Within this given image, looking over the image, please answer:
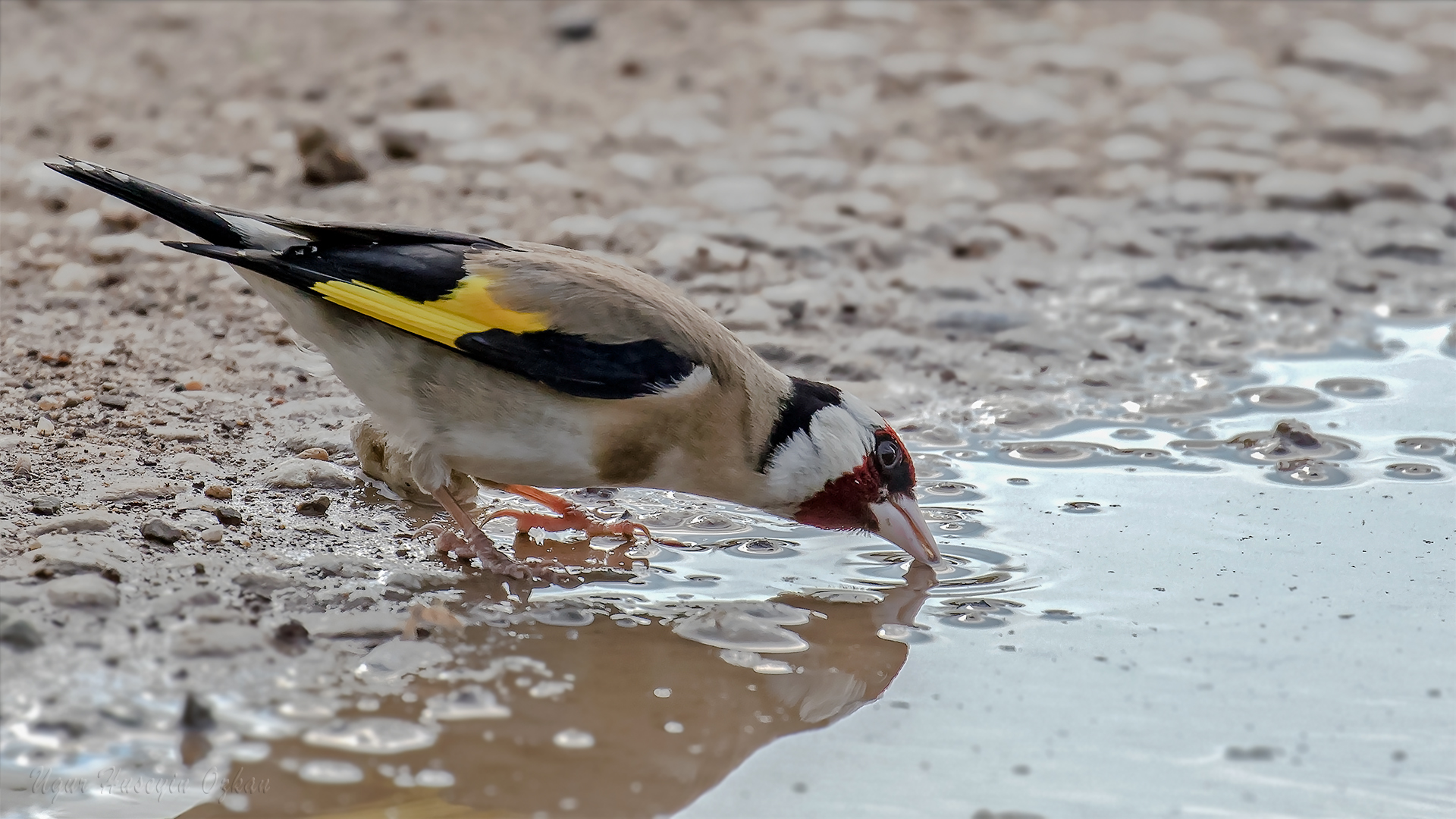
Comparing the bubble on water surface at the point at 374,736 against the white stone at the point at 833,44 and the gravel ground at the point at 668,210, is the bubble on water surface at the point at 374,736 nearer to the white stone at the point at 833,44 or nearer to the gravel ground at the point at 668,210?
the gravel ground at the point at 668,210

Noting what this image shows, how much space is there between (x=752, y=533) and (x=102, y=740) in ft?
6.71

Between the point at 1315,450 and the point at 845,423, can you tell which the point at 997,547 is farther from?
the point at 1315,450

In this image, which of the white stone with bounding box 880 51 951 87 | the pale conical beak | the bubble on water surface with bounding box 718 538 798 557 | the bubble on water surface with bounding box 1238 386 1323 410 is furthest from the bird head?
the white stone with bounding box 880 51 951 87

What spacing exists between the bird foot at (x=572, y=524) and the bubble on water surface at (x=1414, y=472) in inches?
94.4

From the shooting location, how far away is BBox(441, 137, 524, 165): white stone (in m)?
7.05

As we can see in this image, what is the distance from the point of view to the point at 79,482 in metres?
4.32

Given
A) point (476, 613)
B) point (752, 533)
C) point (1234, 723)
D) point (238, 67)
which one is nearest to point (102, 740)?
point (476, 613)

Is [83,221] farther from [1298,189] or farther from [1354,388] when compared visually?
[1298,189]

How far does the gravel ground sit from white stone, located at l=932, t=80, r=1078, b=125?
0.09 feet

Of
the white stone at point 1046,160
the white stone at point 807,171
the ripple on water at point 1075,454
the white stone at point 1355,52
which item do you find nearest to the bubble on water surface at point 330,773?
the ripple on water at point 1075,454

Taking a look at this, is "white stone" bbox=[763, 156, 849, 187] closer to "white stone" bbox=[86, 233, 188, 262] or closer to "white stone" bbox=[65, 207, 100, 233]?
"white stone" bbox=[86, 233, 188, 262]

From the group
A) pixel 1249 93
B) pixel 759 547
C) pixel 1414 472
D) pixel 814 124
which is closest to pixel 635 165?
pixel 814 124

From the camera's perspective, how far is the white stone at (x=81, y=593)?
349 centimetres

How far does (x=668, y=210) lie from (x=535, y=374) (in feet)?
9.46
